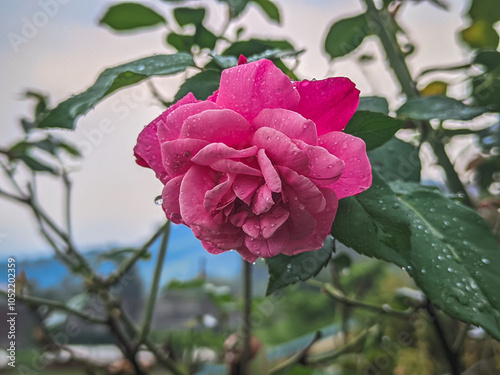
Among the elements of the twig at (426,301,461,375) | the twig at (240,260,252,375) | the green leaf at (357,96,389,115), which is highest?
the green leaf at (357,96,389,115)

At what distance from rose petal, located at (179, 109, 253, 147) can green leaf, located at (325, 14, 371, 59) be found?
29 centimetres

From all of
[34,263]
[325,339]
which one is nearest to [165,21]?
[34,263]

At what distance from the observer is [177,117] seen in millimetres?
179

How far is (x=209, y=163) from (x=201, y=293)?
0.60m

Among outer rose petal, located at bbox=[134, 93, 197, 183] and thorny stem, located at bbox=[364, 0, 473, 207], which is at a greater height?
outer rose petal, located at bbox=[134, 93, 197, 183]

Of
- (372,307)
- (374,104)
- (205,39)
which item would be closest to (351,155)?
(374,104)

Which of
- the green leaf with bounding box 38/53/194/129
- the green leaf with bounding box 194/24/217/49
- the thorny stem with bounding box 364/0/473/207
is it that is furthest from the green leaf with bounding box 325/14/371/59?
the green leaf with bounding box 38/53/194/129

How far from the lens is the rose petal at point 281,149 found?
16cm

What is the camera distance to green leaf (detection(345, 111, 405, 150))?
0.22 meters

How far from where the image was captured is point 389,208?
0.21m

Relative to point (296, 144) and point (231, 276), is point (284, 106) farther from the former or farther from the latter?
point (231, 276)

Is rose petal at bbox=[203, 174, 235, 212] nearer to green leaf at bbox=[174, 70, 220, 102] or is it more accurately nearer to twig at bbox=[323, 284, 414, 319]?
green leaf at bbox=[174, 70, 220, 102]

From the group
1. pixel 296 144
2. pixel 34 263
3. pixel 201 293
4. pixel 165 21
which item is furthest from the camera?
pixel 201 293

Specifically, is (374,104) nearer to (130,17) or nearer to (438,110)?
(438,110)
